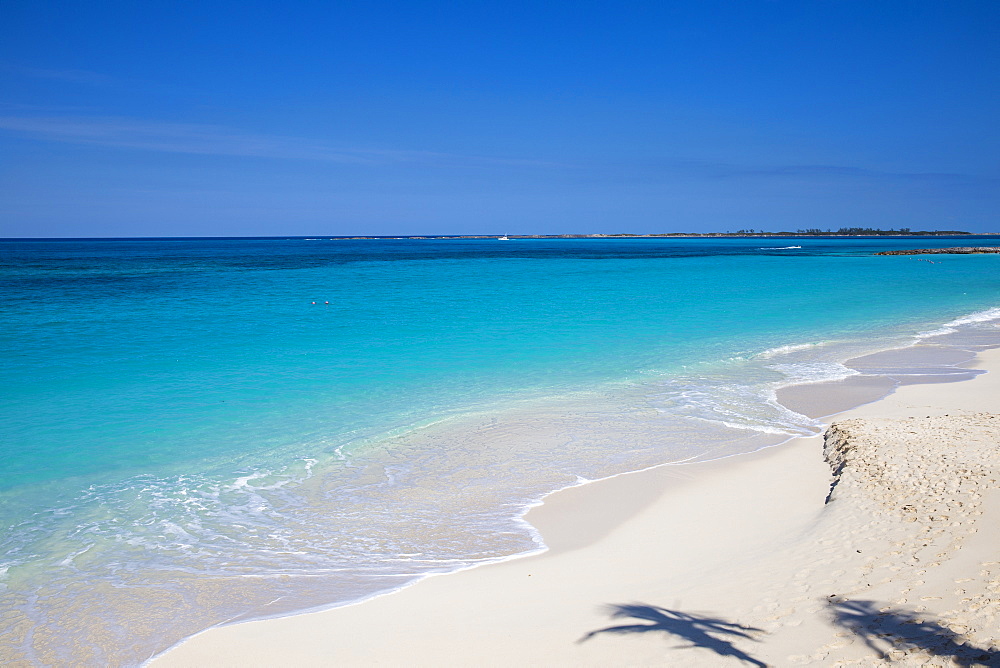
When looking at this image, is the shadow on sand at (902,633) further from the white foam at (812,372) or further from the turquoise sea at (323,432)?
the white foam at (812,372)

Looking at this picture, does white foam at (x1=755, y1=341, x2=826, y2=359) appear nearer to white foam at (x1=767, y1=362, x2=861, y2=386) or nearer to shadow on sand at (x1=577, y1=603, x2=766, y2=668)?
white foam at (x1=767, y1=362, x2=861, y2=386)

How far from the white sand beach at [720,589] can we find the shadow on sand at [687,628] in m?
0.01

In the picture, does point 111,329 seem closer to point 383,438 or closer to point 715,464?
point 383,438

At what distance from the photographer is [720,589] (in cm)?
491

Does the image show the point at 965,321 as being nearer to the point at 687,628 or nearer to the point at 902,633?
the point at 902,633

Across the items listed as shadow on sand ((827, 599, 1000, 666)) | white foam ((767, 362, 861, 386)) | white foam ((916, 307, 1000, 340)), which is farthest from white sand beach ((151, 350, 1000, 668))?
white foam ((916, 307, 1000, 340))

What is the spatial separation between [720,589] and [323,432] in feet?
22.3

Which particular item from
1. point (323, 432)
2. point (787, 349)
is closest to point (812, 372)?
point (787, 349)

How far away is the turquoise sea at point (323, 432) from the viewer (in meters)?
5.50

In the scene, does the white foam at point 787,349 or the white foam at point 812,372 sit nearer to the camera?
the white foam at point 812,372

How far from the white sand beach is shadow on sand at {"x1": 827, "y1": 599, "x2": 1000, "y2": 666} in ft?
0.04

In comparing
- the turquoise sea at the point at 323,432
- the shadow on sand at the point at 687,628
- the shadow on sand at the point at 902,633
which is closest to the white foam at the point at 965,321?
the turquoise sea at the point at 323,432

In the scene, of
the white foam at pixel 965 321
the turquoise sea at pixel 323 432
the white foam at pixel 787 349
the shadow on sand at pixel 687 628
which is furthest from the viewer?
the white foam at pixel 965 321

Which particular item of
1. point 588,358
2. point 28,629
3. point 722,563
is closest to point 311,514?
point 28,629
